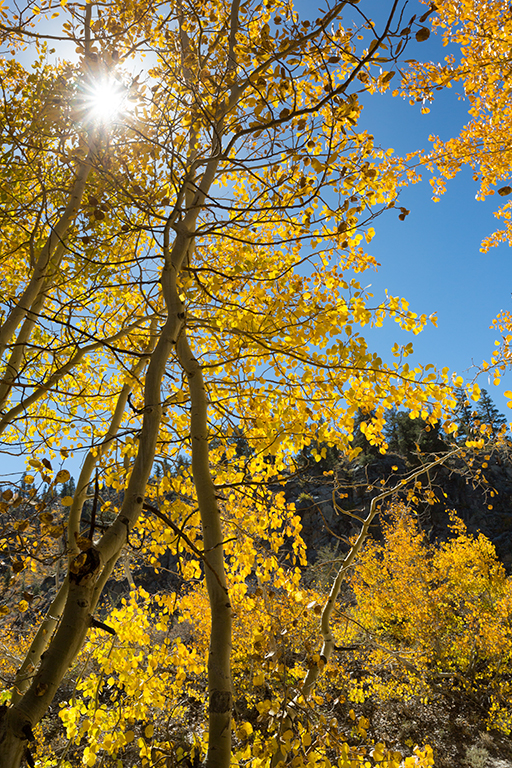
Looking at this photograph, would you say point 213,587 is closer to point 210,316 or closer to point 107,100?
point 210,316

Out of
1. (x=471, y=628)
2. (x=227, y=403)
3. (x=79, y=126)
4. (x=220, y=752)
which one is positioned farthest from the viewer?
(x=471, y=628)

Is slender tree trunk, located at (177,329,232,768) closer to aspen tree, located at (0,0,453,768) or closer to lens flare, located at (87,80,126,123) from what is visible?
aspen tree, located at (0,0,453,768)

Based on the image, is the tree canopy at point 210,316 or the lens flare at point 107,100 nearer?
the tree canopy at point 210,316

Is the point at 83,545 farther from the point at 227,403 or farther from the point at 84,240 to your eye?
the point at 227,403

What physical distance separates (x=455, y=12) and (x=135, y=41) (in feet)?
12.7

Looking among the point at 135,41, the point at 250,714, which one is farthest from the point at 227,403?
the point at 250,714

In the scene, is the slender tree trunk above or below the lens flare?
below

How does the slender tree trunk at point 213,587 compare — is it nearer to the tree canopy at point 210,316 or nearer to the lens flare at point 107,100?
the tree canopy at point 210,316

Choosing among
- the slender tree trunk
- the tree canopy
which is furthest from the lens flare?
the slender tree trunk

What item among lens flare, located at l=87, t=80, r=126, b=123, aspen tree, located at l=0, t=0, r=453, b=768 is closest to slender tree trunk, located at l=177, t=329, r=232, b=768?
aspen tree, located at l=0, t=0, r=453, b=768

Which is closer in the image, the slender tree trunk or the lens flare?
the slender tree trunk

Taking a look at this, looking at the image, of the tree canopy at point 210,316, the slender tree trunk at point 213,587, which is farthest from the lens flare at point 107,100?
the slender tree trunk at point 213,587

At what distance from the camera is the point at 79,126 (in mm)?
3469

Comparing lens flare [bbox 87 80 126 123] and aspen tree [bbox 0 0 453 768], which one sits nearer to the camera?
aspen tree [bbox 0 0 453 768]
